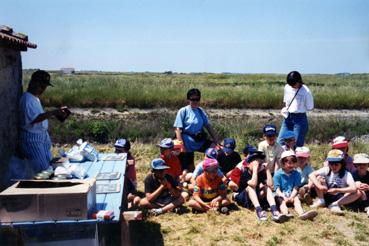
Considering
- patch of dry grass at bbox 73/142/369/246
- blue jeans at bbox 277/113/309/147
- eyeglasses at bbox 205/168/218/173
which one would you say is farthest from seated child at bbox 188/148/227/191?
blue jeans at bbox 277/113/309/147

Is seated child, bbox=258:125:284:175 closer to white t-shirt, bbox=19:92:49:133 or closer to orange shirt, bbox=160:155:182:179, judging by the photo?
orange shirt, bbox=160:155:182:179

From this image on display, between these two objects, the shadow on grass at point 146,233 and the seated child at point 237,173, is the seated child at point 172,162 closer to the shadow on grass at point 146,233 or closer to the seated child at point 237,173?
the seated child at point 237,173

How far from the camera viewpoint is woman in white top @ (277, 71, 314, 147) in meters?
6.58

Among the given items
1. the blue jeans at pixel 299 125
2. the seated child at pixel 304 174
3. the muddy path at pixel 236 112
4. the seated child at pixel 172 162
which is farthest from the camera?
the muddy path at pixel 236 112

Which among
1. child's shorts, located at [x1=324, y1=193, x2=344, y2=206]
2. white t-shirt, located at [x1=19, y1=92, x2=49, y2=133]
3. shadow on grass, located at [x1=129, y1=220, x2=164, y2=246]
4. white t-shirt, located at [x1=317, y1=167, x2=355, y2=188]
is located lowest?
shadow on grass, located at [x1=129, y1=220, x2=164, y2=246]

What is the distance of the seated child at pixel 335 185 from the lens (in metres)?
5.54

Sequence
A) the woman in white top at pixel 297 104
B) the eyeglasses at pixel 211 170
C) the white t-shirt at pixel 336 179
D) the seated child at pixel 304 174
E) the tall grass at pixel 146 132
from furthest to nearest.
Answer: the tall grass at pixel 146 132, the woman in white top at pixel 297 104, the seated child at pixel 304 174, the white t-shirt at pixel 336 179, the eyeglasses at pixel 211 170

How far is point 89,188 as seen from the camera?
11.8 ft

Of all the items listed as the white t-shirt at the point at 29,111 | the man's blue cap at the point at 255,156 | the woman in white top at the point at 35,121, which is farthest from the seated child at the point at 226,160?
the white t-shirt at the point at 29,111

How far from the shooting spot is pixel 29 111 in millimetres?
4828

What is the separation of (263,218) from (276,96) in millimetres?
18595

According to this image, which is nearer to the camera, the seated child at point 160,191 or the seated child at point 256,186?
the seated child at point 160,191

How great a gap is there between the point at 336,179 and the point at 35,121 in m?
3.81

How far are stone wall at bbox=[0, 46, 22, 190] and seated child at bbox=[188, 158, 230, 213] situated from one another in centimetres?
228
